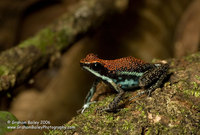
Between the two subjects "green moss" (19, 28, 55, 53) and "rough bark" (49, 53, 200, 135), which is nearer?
"rough bark" (49, 53, 200, 135)

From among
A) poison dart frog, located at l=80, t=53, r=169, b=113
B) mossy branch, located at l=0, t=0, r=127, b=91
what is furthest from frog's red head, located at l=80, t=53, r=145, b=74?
mossy branch, located at l=0, t=0, r=127, b=91

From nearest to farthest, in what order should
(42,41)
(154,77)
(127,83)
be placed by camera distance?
1. (154,77)
2. (127,83)
3. (42,41)

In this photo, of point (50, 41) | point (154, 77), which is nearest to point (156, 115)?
point (154, 77)

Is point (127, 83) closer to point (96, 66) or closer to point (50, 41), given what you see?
point (96, 66)

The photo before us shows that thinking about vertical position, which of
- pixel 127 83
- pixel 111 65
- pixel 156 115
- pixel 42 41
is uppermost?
pixel 42 41

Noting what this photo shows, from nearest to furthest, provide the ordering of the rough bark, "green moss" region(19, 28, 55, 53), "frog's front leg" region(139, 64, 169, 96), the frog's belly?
the rough bark → "frog's front leg" region(139, 64, 169, 96) → the frog's belly → "green moss" region(19, 28, 55, 53)

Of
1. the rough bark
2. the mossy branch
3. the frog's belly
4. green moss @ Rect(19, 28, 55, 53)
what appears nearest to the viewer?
the rough bark

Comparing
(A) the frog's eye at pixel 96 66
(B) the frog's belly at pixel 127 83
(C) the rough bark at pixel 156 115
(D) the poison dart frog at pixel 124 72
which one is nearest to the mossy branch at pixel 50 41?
(D) the poison dart frog at pixel 124 72

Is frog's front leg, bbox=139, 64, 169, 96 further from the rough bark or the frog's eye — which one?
the frog's eye
